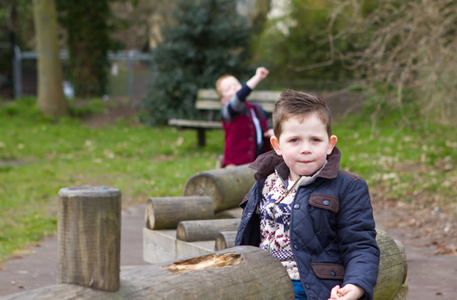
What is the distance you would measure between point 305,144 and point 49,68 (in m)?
14.0

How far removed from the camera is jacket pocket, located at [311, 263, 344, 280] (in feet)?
7.80

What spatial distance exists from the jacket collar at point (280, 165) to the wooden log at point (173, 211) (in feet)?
5.53

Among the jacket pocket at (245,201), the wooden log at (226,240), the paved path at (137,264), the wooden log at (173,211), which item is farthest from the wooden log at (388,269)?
the wooden log at (173,211)

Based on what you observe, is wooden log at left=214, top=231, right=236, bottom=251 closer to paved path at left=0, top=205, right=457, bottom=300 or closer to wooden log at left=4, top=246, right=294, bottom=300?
wooden log at left=4, top=246, right=294, bottom=300

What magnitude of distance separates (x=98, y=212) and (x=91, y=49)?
17724mm

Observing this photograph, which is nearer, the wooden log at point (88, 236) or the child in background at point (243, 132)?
the wooden log at point (88, 236)

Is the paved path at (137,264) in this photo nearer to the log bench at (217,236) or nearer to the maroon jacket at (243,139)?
the log bench at (217,236)

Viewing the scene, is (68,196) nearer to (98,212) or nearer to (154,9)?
(98,212)

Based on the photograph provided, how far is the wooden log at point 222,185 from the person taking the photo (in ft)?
15.3

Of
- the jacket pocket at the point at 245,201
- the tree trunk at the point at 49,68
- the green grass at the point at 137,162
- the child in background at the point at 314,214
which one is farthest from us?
the tree trunk at the point at 49,68

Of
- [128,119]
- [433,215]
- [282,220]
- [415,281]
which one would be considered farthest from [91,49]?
[282,220]

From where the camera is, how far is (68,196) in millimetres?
1837

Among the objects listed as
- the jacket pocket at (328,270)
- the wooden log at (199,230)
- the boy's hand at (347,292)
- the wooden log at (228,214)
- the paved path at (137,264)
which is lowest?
the paved path at (137,264)

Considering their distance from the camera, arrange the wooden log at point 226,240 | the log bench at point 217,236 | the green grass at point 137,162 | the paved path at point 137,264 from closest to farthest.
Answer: the log bench at point 217,236 < the wooden log at point 226,240 < the paved path at point 137,264 < the green grass at point 137,162
